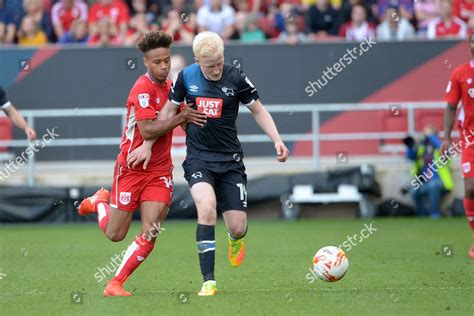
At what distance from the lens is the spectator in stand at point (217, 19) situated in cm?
2011

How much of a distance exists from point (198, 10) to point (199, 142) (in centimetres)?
1136

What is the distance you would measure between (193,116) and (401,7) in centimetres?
1211

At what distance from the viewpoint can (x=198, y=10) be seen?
20.4 m

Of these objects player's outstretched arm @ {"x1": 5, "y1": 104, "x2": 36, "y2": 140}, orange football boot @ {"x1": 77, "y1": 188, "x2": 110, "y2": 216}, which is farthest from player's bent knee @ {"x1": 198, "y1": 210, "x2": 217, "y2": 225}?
player's outstretched arm @ {"x1": 5, "y1": 104, "x2": 36, "y2": 140}

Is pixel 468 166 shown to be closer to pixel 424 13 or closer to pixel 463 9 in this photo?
pixel 463 9

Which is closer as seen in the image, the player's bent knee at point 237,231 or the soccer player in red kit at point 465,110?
the player's bent knee at point 237,231

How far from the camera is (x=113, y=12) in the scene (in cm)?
2059

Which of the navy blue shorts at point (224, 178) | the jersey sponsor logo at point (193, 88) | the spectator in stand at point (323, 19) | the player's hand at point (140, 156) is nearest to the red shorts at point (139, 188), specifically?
the player's hand at point (140, 156)

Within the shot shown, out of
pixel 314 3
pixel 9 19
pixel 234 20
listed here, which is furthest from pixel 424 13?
pixel 9 19

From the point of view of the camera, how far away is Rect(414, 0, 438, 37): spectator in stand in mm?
20487

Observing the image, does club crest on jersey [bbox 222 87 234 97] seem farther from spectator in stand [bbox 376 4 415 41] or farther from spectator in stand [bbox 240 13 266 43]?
spectator in stand [bbox 376 4 415 41]

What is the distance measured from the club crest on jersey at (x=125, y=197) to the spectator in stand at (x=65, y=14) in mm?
11862

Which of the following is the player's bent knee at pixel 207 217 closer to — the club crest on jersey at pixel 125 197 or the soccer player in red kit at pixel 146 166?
the soccer player in red kit at pixel 146 166

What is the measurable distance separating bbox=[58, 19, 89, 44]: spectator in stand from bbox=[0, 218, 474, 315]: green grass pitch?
4.67m
